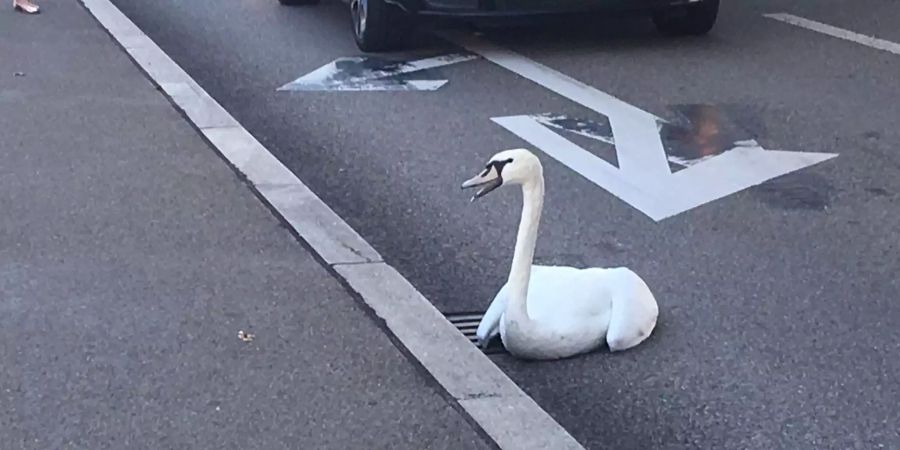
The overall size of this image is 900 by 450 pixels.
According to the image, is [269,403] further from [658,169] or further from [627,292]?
[658,169]

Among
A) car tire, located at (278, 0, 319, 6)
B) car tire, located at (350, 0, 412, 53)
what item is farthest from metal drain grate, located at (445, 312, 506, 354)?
car tire, located at (278, 0, 319, 6)

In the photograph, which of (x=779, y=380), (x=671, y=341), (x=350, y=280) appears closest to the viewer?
(x=779, y=380)

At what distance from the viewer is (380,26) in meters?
10.0

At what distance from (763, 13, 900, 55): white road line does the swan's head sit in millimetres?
6075

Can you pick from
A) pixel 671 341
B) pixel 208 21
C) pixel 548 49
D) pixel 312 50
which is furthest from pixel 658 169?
pixel 208 21

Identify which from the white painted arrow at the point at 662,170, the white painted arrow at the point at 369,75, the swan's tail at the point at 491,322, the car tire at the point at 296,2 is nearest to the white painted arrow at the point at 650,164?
the white painted arrow at the point at 662,170

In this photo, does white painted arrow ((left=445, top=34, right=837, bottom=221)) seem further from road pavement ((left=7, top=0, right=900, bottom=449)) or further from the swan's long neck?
the swan's long neck

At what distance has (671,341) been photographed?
4.84 metres

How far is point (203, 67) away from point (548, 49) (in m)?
2.37

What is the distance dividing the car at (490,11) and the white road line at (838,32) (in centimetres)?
92

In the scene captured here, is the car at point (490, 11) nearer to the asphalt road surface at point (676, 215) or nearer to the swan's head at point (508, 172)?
the asphalt road surface at point (676, 215)

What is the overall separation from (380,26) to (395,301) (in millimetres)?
5324

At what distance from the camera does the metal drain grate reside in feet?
15.8

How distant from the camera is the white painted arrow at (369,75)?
902 cm
